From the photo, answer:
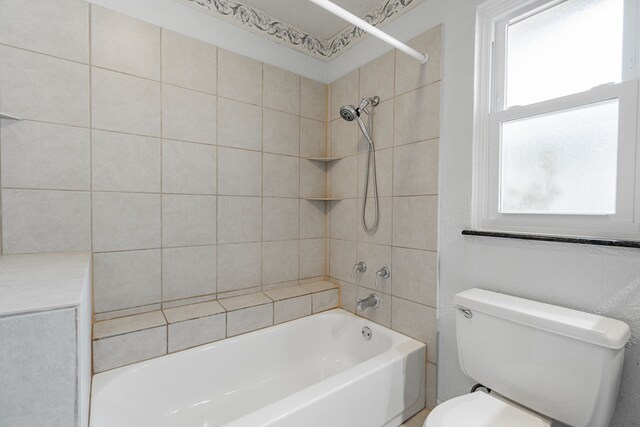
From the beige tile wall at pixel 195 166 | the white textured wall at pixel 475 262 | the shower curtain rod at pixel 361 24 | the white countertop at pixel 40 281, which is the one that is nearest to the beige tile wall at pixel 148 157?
the beige tile wall at pixel 195 166

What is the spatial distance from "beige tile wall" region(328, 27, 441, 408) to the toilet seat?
42 cm

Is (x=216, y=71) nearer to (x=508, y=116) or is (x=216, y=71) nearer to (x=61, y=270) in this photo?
(x=61, y=270)

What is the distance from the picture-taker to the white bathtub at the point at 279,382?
112 cm

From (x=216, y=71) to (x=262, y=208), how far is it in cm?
83

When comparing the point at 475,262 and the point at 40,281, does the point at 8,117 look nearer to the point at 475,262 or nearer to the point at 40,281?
the point at 40,281

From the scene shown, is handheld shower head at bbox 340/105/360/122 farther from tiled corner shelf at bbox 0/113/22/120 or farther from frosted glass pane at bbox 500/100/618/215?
tiled corner shelf at bbox 0/113/22/120

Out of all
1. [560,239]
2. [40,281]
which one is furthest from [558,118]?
[40,281]

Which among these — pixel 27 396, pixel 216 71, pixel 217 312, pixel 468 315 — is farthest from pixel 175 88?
pixel 468 315

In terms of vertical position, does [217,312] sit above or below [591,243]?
below

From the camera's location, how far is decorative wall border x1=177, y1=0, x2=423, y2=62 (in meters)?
1.63

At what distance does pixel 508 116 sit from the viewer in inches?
49.2

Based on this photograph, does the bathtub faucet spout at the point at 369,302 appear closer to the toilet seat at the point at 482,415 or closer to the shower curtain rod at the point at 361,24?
the toilet seat at the point at 482,415

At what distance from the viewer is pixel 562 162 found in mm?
1130

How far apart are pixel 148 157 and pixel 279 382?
1408 millimetres
